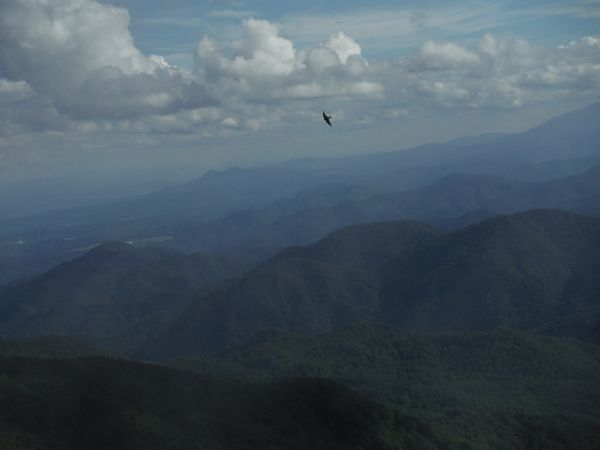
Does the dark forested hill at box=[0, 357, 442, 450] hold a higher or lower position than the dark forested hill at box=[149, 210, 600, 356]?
higher

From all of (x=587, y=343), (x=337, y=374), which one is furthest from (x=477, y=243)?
(x=337, y=374)

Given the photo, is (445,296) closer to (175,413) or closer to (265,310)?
(265,310)

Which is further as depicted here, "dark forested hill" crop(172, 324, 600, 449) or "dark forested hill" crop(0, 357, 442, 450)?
"dark forested hill" crop(172, 324, 600, 449)

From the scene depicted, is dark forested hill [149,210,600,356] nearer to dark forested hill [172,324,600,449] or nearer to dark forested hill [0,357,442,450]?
dark forested hill [172,324,600,449]

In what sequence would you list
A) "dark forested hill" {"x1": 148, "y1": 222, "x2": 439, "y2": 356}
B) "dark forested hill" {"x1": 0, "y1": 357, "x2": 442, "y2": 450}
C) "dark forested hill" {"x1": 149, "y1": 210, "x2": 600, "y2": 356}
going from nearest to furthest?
1. "dark forested hill" {"x1": 0, "y1": 357, "x2": 442, "y2": 450}
2. "dark forested hill" {"x1": 149, "y1": 210, "x2": 600, "y2": 356}
3. "dark forested hill" {"x1": 148, "y1": 222, "x2": 439, "y2": 356}

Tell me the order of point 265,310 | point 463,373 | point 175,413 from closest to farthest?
→ point 175,413
point 463,373
point 265,310

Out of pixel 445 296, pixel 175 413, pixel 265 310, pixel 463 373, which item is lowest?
pixel 445 296

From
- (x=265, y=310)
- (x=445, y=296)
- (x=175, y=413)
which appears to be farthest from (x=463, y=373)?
(x=265, y=310)

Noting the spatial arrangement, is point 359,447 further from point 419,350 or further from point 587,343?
point 587,343

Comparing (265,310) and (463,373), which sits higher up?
(463,373)

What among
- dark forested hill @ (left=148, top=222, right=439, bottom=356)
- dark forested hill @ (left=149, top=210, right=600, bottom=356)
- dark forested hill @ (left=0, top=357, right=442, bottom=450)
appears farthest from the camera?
dark forested hill @ (left=148, top=222, right=439, bottom=356)

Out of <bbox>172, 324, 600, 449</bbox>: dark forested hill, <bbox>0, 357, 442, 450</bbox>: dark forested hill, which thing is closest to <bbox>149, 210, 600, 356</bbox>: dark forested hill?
<bbox>172, 324, 600, 449</bbox>: dark forested hill

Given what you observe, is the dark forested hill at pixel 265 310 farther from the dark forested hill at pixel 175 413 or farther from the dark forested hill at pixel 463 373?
the dark forested hill at pixel 175 413
